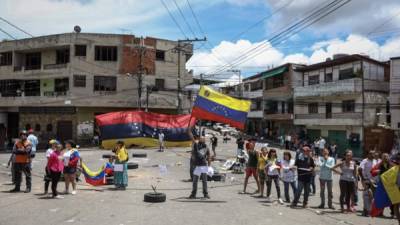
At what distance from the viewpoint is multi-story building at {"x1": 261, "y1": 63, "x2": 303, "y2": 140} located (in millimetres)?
58719

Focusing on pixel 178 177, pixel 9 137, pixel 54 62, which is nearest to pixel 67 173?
pixel 178 177

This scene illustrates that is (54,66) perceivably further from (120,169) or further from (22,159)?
(22,159)

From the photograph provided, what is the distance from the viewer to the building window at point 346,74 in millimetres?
47144

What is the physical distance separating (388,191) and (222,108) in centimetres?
867

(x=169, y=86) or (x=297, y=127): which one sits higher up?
(x=169, y=86)

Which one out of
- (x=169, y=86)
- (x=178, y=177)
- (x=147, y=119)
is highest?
(x=169, y=86)

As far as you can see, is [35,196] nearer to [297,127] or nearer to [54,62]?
[54,62]

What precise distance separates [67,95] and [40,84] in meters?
5.67

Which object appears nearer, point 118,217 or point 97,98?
point 118,217

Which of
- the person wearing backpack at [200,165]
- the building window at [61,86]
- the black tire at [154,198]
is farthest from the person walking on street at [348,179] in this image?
the building window at [61,86]

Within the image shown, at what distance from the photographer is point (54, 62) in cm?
5319

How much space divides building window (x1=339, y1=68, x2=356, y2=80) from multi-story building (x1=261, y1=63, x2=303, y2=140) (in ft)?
29.4

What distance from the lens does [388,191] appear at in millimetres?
10156

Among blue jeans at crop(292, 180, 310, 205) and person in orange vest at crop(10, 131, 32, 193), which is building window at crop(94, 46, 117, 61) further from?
blue jeans at crop(292, 180, 310, 205)
